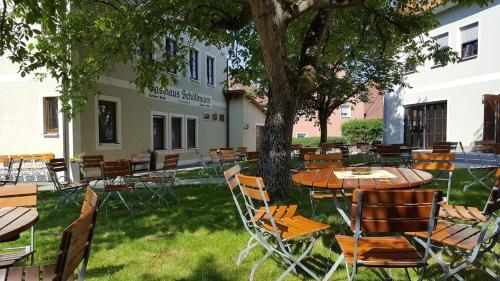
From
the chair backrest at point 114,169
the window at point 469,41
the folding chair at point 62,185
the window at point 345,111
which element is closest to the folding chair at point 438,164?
the chair backrest at point 114,169

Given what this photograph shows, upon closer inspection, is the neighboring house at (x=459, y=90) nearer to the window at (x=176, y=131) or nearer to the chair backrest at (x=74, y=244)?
the window at (x=176, y=131)

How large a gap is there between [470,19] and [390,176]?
15380 mm

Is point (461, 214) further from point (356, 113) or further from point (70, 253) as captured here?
point (356, 113)

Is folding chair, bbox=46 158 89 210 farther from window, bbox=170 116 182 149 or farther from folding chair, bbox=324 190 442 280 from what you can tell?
window, bbox=170 116 182 149

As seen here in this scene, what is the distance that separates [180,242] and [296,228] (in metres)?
1.76

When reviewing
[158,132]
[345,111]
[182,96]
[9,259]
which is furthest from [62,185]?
[345,111]

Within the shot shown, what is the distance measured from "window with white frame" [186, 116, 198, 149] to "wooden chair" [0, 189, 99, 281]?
16459 millimetres

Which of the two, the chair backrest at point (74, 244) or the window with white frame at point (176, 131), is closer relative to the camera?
the chair backrest at point (74, 244)

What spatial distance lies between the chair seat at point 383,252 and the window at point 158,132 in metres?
14.4

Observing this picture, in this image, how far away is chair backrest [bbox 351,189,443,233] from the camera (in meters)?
2.35

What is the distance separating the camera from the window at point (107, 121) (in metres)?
13.2

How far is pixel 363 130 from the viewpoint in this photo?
3195 centimetres

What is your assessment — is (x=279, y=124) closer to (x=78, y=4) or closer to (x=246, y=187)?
(x=246, y=187)

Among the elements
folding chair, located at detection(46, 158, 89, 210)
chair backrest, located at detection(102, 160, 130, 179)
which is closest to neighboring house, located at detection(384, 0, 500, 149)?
chair backrest, located at detection(102, 160, 130, 179)
